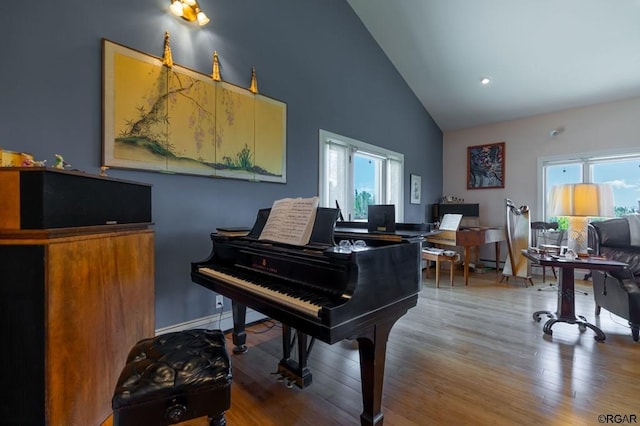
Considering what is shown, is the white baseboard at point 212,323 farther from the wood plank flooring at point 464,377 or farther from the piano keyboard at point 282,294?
the piano keyboard at point 282,294

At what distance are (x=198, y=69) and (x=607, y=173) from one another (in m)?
6.13

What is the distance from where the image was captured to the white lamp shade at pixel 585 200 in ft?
8.77

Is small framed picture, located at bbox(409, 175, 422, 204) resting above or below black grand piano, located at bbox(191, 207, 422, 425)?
above

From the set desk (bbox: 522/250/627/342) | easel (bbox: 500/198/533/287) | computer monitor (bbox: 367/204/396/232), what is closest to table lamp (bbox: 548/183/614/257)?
desk (bbox: 522/250/627/342)

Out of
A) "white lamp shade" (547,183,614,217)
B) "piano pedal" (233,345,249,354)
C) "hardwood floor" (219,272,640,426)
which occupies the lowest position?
"hardwood floor" (219,272,640,426)

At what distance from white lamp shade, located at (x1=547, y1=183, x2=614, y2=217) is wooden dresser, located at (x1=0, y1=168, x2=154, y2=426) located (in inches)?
146

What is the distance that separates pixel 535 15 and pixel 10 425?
558 centimetres

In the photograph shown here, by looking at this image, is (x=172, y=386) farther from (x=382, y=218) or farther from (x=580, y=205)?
(x=580, y=205)

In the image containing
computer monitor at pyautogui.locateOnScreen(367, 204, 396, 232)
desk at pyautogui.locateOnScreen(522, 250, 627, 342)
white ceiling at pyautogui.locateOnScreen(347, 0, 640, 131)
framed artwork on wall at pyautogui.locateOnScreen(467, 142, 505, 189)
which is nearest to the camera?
computer monitor at pyautogui.locateOnScreen(367, 204, 396, 232)

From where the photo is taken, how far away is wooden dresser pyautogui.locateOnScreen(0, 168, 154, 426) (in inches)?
48.8

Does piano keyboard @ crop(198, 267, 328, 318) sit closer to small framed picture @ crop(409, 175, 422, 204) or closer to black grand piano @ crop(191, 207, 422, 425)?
black grand piano @ crop(191, 207, 422, 425)

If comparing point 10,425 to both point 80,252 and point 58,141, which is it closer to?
point 80,252

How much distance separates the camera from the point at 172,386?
1.09 m

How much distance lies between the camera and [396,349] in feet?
8.02
